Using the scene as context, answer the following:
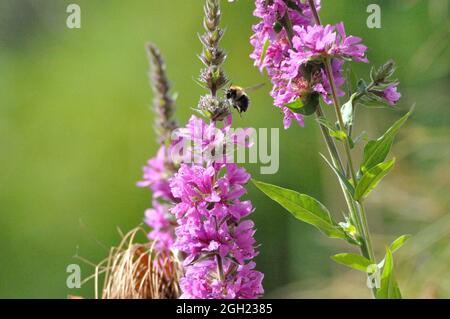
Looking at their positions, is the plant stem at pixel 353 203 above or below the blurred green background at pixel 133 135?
below

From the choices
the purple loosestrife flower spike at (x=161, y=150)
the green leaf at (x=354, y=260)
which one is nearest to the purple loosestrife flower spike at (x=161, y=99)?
the purple loosestrife flower spike at (x=161, y=150)

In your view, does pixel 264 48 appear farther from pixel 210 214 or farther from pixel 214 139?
pixel 210 214

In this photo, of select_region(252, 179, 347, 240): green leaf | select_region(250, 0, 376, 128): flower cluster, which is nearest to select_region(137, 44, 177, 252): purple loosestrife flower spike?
select_region(250, 0, 376, 128): flower cluster

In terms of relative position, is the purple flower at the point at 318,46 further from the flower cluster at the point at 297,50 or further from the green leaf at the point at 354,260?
the green leaf at the point at 354,260

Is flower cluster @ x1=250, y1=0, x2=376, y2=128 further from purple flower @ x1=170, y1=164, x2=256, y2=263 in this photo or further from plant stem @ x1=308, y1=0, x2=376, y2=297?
purple flower @ x1=170, y1=164, x2=256, y2=263

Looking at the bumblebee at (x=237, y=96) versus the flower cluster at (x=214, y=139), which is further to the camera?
the bumblebee at (x=237, y=96)

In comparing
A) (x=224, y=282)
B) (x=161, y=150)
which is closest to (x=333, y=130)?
(x=224, y=282)

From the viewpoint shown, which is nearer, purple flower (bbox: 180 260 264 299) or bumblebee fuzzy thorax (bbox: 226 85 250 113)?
purple flower (bbox: 180 260 264 299)

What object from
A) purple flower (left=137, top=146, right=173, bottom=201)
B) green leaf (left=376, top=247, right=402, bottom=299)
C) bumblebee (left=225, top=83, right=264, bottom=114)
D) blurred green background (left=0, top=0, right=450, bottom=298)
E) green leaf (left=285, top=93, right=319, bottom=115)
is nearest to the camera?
green leaf (left=376, top=247, right=402, bottom=299)
